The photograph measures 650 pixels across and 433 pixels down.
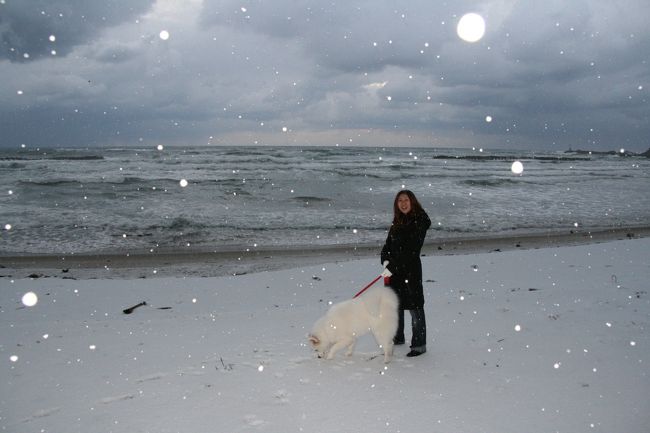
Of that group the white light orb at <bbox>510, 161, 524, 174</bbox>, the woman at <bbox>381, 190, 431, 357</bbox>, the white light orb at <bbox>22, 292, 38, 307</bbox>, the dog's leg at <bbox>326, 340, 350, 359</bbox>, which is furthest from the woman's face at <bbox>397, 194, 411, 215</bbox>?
the white light orb at <bbox>510, 161, 524, 174</bbox>

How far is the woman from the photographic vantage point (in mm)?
4988

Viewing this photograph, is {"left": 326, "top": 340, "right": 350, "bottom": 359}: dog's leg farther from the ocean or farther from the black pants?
the ocean

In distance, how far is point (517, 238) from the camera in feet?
44.3

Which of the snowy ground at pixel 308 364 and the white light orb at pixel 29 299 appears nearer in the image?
the snowy ground at pixel 308 364

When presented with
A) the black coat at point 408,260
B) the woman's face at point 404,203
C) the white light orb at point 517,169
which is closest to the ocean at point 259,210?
the black coat at point 408,260

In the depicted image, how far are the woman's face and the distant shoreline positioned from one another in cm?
537

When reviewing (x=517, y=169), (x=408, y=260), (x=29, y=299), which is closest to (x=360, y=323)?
(x=408, y=260)

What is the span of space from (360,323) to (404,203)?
4.51 ft

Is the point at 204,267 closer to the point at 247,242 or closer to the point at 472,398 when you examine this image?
the point at 247,242

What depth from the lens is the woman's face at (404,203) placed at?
4.96 metres

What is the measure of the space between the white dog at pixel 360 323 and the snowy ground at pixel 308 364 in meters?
0.22

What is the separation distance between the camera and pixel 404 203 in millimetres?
4977

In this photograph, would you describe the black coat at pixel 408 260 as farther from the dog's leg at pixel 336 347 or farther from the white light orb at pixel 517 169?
the white light orb at pixel 517 169

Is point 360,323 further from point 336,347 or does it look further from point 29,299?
point 29,299
